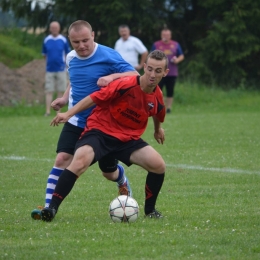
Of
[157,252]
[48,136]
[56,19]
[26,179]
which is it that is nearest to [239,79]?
[56,19]

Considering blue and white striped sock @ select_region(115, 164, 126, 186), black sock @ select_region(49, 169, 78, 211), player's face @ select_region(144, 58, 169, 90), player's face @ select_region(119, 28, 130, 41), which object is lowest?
blue and white striped sock @ select_region(115, 164, 126, 186)

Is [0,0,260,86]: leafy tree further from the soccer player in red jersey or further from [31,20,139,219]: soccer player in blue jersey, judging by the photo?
the soccer player in red jersey

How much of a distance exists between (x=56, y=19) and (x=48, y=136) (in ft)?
38.7

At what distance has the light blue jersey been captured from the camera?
272 inches

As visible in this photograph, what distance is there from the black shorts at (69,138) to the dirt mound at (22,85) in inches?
543

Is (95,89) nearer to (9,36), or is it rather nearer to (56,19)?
(56,19)

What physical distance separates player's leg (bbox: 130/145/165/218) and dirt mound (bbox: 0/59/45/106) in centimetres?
1424

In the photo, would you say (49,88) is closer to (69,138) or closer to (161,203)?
(161,203)

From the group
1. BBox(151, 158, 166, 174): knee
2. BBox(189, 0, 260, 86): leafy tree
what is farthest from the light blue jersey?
BBox(189, 0, 260, 86): leafy tree

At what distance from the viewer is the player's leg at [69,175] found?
6332 millimetres

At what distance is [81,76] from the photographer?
6.91 meters

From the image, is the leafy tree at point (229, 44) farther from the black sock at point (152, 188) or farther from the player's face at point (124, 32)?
the black sock at point (152, 188)

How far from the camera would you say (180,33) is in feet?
85.0

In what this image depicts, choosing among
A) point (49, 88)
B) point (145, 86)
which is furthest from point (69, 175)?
point (49, 88)
